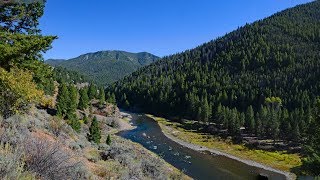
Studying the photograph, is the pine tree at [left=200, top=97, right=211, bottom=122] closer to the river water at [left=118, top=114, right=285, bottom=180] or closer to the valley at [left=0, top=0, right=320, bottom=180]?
the valley at [left=0, top=0, right=320, bottom=180]

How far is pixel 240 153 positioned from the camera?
10819cm

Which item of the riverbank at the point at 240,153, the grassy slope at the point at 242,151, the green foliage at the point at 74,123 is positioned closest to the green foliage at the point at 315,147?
the green foliage at the point at 74,123

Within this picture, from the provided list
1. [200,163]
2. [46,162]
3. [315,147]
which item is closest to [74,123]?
[200,163]

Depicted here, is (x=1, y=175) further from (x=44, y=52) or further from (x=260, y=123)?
(x=260, y=123)

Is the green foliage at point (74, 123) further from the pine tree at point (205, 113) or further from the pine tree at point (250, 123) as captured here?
the pine tree at point (205, 113)

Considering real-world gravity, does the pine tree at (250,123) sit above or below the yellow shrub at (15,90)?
below

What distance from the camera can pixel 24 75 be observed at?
910 inches

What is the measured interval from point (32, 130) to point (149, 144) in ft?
275

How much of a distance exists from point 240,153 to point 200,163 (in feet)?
78.3

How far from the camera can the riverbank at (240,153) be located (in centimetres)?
9488

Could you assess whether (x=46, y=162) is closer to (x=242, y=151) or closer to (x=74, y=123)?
(x=74, y=123)

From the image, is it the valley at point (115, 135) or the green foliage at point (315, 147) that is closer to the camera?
the valley at point (115, 135)

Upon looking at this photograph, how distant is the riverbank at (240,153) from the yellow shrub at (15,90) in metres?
74.9

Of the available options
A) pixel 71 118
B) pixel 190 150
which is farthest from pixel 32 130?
pixel 190 150
